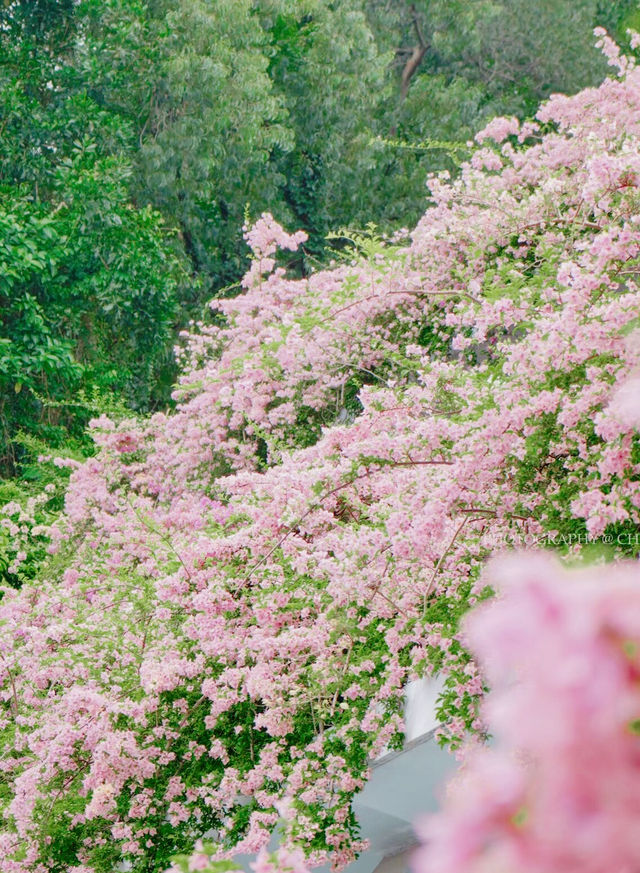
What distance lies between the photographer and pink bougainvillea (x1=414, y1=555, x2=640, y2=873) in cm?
40

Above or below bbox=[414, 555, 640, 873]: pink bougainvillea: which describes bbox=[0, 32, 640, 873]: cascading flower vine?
below

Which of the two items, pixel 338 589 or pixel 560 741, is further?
pixel 338 589

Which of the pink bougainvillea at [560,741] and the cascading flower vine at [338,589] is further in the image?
the cascading flower vine at [338,589]

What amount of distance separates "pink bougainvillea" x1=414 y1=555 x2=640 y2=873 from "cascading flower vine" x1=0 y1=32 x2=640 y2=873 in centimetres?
177

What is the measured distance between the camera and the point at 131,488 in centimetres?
791

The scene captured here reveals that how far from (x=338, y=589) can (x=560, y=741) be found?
3.02 m

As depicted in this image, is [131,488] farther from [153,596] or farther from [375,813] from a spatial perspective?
[375,813]

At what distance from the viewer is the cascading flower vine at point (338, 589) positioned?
3000 mm

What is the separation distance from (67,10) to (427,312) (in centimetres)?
813

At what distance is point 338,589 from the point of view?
3.39 meters

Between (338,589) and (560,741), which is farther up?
(560,741)

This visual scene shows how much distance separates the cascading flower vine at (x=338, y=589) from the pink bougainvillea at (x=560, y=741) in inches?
69.8

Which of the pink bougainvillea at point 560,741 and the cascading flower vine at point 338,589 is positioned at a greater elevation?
the pink bougainvillea at point 560,741

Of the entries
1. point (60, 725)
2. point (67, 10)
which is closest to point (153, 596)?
point (60, 725)
